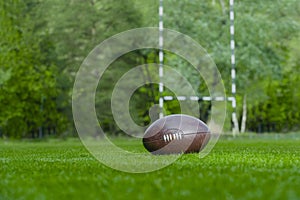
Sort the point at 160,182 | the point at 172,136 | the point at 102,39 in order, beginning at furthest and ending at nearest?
the point at 102,39, the point at 172,136, the point at 160,182

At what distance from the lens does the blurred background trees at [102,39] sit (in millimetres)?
25453

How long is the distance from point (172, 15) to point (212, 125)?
4.86 meters

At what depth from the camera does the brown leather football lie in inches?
390

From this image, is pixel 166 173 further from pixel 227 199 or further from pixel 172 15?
pixel 172 15

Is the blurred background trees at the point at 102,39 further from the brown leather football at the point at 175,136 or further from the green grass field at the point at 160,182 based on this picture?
the green grass field at the point at 160,182

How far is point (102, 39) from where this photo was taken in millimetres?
28859

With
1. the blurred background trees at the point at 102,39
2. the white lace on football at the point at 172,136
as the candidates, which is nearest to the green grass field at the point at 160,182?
the white lace on football at the point at 172,136

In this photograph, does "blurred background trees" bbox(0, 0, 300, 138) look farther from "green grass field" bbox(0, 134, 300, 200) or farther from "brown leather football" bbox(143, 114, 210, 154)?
"green grass field" bbox(0, 134, 300, 200)

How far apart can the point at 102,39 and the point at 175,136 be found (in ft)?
63.2

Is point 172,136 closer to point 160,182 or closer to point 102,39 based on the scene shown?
point 160,182

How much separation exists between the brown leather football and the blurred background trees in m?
14.2

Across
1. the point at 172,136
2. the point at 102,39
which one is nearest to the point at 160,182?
the point at 172,136

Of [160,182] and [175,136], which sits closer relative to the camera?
[160,182]

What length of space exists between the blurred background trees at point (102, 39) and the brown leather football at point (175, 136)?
14153 millimetres
